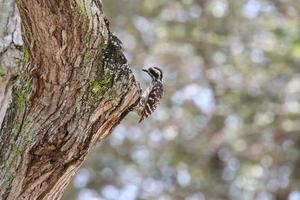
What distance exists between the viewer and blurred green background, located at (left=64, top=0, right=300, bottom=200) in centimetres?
789

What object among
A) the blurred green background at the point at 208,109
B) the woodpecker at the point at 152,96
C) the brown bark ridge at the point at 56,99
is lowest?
the brown bark ridge at the point at 56,99

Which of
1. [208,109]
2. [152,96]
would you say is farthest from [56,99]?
[208,109]

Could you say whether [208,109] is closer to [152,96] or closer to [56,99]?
[152,96]

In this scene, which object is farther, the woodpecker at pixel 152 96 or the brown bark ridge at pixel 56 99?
the woodpecker at pixel 152 96

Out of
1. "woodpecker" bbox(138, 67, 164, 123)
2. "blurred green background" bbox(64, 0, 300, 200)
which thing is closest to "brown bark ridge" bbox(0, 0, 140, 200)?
"woodpecker" bbox(138, 67, 164, 123)

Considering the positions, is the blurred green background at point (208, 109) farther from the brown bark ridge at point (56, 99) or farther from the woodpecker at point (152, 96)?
the brown bark ridge at point (56, 99)

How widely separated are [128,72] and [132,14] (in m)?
5.80

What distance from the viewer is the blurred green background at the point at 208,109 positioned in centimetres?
789

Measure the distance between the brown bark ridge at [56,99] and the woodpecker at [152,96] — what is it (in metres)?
0.46

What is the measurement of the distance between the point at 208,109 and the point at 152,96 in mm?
5309

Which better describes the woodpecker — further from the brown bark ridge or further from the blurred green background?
the blurred green background

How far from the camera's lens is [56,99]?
230 cm

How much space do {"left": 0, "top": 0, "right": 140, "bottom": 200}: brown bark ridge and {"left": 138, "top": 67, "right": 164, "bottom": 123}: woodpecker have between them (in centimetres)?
46

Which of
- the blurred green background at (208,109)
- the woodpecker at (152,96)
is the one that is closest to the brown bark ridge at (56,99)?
the woodpecker at (152,96)
